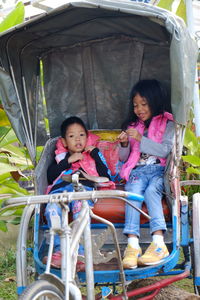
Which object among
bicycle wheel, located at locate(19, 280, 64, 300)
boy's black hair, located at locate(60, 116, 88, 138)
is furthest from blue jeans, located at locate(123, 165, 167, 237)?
bicycle wheel, located at locate(19, 280, 64, 300)

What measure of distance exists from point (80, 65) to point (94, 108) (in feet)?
1.45

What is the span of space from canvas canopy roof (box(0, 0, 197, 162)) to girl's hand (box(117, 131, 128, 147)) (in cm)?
54

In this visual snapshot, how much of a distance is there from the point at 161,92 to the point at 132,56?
54 centimetres

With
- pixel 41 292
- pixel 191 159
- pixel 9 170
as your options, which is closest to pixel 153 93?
pixel 191 159

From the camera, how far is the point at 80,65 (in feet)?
15.3

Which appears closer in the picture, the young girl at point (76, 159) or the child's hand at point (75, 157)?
the young girl at point (76, 159)

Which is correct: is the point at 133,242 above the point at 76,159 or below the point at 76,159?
below

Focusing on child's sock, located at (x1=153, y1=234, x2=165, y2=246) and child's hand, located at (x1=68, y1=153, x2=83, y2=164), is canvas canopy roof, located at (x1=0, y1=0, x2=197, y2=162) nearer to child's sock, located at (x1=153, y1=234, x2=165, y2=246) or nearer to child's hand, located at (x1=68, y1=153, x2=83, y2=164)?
child's hand, located at (x1=68, y1=153, x2=83, y2=164)

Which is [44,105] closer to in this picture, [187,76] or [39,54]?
[39,54]

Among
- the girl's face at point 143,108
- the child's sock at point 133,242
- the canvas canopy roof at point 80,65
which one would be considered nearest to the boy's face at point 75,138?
the canvas canopy roof at point 80,65

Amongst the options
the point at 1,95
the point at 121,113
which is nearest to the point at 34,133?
the point at 1,95

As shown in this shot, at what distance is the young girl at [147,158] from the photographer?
339cm

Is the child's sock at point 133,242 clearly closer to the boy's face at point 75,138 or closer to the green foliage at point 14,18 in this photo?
the boy's face at point 75,138

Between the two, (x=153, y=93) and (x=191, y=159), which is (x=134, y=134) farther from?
(x=191, y=159)
